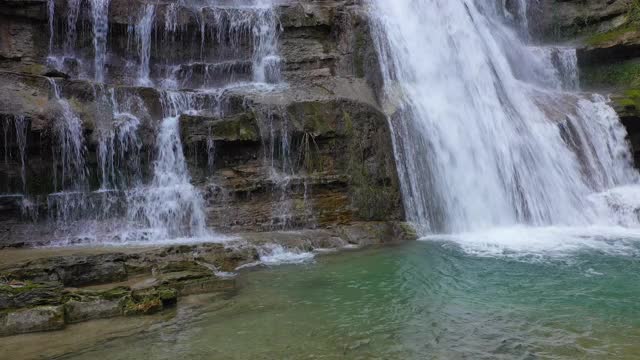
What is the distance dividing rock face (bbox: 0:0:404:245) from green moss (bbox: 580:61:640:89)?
10348 millimetres

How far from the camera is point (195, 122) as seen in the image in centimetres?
1416

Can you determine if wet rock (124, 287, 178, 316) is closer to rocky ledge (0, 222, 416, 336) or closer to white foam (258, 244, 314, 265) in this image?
rocky ledge (0, 222, 416, 336)

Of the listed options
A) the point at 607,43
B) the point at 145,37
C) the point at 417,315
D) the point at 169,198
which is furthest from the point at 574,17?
the point at 417,315

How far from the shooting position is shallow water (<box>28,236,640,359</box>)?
19.6ft

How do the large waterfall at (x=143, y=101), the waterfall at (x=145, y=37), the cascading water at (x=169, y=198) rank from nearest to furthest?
the large waterfall at (x=143, y=101) < the cascading water at (x=169, y=198) < the waterfall at (x=145, y=37)

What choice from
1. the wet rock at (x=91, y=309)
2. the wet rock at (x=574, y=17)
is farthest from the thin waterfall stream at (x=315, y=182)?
the wet rock at (x=574, y=17)

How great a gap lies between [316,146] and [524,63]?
11.4m

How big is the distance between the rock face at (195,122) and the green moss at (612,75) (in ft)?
34.0

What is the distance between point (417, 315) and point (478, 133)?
33.1ft

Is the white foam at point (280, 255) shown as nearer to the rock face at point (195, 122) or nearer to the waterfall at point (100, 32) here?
the rock face at point (195, 122)

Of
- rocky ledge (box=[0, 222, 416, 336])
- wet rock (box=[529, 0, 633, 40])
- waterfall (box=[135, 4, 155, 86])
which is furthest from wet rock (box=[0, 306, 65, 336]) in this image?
wet rock (box=[529, 0, 633, 40])

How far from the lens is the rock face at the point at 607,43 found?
64.3 feet

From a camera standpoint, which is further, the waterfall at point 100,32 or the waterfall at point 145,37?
the waterfall at point 145,37

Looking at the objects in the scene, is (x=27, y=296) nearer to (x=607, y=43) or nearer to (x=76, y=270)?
(x=76, y=270)
